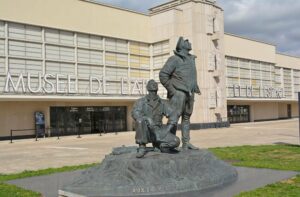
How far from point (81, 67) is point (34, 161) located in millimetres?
20343

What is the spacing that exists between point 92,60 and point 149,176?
29.5 metres

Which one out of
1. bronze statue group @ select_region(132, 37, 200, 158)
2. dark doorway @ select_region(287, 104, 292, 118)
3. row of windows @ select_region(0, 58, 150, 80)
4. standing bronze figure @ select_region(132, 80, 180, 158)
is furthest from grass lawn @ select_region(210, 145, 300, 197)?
A: dark doorway @ select_region(287, 104, 292, 118)

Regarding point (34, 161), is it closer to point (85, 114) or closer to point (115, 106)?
point (85, 114)

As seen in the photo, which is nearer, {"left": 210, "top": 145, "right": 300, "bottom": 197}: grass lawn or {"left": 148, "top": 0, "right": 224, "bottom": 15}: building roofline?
{"left": 210, "top": 145, "right": 300, "bottom": 197}: grass lawn

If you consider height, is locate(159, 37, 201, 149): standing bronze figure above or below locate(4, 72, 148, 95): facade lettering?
below

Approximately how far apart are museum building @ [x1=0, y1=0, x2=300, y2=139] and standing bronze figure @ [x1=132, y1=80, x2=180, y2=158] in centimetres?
→ 2185

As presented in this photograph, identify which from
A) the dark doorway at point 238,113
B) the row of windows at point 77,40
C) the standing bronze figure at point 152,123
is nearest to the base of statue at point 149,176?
the standing bronze figure at point 152,123

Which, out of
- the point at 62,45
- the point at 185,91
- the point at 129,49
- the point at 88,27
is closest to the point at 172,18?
the point at 129,49

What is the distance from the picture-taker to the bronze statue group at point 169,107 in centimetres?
800

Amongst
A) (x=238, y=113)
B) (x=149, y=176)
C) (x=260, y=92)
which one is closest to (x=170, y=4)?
(x=238, y=113)

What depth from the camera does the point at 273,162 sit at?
41.0 feet

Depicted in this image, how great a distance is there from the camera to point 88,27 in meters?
35.6

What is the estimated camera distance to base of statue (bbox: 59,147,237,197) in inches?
288

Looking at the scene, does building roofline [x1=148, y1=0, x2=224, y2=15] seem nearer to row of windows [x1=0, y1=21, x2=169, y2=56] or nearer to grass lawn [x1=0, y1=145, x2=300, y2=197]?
row of windows [x1=0, y1=21, x2=169, y2=56]
